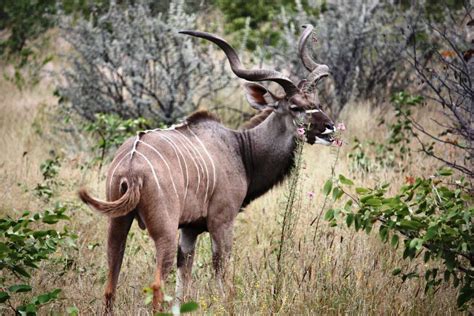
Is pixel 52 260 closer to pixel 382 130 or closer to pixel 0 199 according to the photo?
pixel 0 199

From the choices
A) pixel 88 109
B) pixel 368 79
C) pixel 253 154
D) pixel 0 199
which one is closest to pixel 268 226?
pixel 253 154

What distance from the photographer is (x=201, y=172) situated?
13.3ft

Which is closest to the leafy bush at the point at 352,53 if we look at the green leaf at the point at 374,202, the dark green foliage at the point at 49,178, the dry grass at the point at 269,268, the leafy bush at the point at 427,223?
the dry grass at the point at 269,268

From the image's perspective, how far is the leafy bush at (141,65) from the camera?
7.91 m

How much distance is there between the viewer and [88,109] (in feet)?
27.5

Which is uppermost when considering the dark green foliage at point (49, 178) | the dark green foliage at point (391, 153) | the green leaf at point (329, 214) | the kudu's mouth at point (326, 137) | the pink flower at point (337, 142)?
the pink flower at point (337, 142)

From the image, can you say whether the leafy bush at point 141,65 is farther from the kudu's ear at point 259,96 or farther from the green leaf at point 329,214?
the green leaf at point 329,214

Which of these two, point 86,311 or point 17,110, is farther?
point 17,110

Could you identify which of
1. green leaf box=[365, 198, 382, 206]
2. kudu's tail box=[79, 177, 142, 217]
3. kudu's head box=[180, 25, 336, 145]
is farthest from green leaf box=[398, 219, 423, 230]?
kudu's head box=[180, 25, 336, 145]

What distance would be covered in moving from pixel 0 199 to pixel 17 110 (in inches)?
175

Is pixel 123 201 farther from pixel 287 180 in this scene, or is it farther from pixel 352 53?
Result: pixel 352 53

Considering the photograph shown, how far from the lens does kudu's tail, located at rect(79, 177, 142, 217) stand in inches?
130

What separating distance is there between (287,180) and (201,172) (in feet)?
3.55

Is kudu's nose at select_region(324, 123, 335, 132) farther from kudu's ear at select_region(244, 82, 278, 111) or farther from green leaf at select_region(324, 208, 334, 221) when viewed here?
green leaf at select_region(324, 208, 334, 221)
